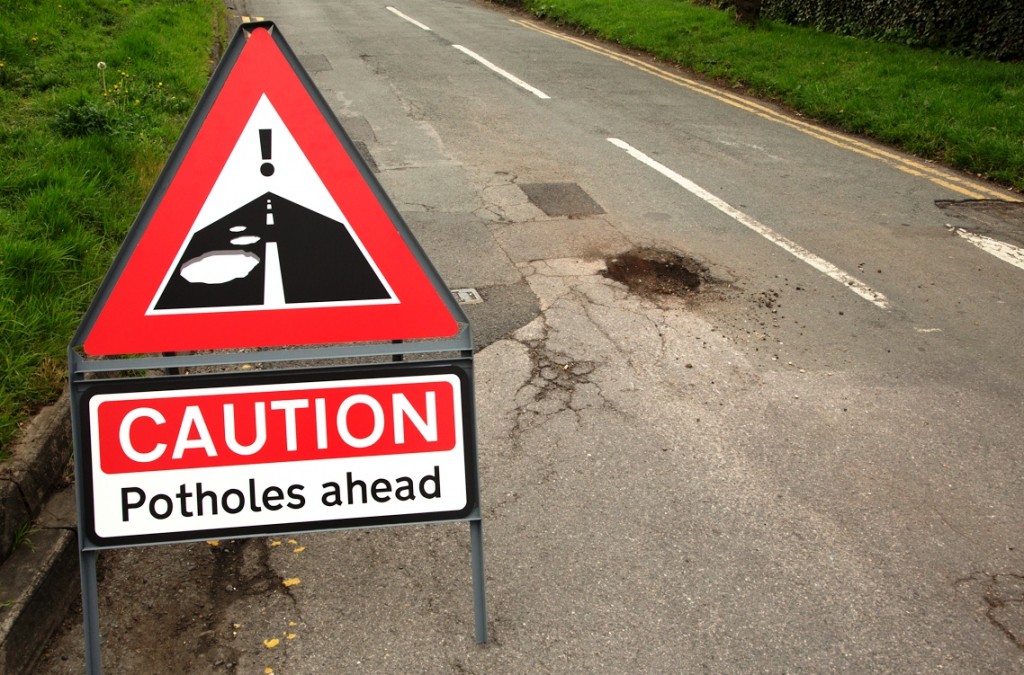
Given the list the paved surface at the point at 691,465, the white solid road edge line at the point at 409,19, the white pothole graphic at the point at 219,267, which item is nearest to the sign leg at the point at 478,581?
the paved surface at the point at 691,465

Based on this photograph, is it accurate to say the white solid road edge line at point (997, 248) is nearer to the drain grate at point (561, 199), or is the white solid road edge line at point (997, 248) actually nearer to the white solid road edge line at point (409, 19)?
the drain grate at point (561, 199)

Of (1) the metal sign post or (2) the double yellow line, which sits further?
(2) the double yellow line

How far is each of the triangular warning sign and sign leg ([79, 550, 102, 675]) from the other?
0.61 m

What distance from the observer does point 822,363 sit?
5.61m

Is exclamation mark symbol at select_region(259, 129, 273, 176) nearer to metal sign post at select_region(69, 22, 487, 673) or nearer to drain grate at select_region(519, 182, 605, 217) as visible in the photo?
metal sign post at select_region(69, 22, 487, 673)

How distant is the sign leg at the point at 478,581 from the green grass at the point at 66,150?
1884 mm

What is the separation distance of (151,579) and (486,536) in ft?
4.13

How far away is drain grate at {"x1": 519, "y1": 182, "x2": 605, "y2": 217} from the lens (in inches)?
324

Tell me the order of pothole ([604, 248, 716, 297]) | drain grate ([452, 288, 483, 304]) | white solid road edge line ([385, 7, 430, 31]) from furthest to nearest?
white solid road edge line ([385, 7, 430, 31]) → pothole ([604, 248, 716, 297]) → drain grate ([452, 288, 483, 304])

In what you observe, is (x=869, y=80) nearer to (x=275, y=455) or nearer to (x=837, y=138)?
(x=837, y=138)

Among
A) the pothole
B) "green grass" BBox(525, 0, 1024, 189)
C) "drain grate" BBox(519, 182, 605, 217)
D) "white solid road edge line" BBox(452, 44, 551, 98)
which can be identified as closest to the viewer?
the pothole

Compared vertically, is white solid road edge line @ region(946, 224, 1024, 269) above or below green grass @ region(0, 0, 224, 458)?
below

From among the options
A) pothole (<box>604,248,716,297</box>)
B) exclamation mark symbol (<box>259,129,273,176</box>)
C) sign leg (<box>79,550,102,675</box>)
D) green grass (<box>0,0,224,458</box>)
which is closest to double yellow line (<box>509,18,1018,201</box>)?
pothole (<box>604,248,716,297</box>)

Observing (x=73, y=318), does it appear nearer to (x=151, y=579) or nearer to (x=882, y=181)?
(x=151, y=579)
